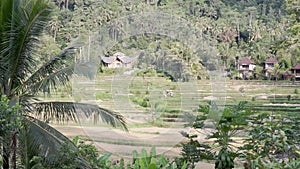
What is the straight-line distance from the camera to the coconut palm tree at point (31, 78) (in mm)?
2668

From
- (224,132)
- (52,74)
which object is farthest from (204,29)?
(52,74)

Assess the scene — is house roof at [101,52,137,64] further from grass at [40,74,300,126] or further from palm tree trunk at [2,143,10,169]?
palm tree trunk at [2,143,10,169]

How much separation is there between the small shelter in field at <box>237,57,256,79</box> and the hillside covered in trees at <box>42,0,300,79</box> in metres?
0.10

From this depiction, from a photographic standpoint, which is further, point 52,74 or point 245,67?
point 245,67

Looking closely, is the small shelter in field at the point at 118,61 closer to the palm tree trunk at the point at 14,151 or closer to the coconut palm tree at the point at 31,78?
the coconut palm tree at the point at 31,78

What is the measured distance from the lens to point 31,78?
9.64 ft

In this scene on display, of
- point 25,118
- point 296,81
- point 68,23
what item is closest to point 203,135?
point 25,118

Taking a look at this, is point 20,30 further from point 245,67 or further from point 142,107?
point 245,67

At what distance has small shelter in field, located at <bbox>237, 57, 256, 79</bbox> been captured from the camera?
7.35m

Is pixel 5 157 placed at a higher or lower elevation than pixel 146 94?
lower

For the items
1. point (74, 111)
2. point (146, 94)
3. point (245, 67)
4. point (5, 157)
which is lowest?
point (5, 157)

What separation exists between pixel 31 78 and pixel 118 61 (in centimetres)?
65

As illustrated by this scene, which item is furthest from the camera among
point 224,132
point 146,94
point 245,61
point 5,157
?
point 245,61

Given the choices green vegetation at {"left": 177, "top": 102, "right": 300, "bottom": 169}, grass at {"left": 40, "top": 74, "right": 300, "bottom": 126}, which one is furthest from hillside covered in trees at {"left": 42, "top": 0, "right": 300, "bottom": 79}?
green vegetation at {"left": 177, "top": 102, "right": 300, "bottom": 169}
